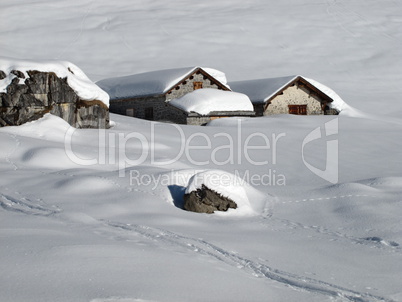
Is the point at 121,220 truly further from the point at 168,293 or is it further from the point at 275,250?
the point at 168,293

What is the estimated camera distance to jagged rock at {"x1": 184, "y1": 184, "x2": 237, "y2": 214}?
988cm

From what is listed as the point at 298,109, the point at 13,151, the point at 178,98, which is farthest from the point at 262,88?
the point at 13,151

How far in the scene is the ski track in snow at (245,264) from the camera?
565cm

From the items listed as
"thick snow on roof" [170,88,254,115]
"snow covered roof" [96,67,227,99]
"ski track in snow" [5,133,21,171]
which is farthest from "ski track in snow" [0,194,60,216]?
"snow covered roof" [96,67,227,99]

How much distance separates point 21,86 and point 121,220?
1048cm

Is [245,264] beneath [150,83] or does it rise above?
beneath

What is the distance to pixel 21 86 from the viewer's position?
17.0 m

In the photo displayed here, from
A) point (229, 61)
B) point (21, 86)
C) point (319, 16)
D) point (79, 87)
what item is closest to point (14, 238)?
point (21, 86)

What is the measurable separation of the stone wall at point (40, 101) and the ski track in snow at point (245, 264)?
10.3 metres

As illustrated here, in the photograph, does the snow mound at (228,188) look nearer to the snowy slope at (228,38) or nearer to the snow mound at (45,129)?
the snow mound at (45,129)

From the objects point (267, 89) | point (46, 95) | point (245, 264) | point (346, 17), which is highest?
point (346, 17)

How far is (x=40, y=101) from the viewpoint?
17.4 m

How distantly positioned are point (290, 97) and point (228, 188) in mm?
23865

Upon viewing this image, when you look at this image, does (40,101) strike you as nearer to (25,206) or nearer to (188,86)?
(25,206)
